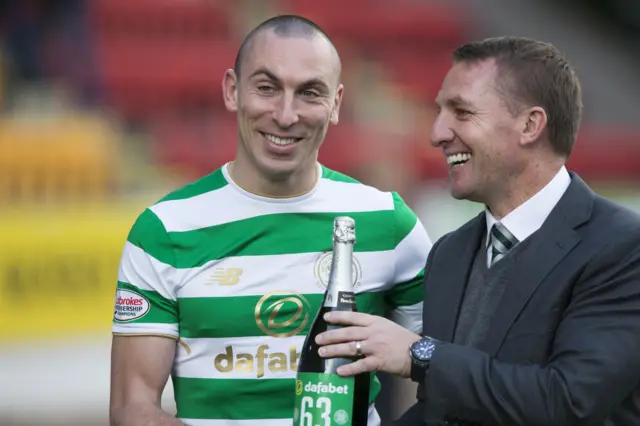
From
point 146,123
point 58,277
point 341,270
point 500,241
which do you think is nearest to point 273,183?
point 341,270

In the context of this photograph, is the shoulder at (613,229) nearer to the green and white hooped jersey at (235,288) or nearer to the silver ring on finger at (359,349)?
the silver ring on finger at (359,349)

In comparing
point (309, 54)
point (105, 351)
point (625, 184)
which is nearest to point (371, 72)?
point (625, 184)

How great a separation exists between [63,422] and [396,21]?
484 centimetres

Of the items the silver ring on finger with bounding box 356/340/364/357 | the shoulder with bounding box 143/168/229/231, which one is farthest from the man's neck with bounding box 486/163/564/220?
the shoulder with bounding box 143/168/229/231

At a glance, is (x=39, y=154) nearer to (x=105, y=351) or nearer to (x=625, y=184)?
(x=105, y=351)

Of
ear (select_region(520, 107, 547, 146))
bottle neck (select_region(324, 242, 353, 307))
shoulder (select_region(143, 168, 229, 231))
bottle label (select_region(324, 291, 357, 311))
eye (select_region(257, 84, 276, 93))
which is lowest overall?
bottle label (select_region(324, 291, 357, 311))

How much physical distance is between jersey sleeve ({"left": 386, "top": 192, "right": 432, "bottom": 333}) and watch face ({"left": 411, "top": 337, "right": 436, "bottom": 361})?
28.0 inches

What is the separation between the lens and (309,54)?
2.97m

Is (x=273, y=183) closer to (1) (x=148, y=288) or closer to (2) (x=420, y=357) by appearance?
(1) (x=148, y=288)

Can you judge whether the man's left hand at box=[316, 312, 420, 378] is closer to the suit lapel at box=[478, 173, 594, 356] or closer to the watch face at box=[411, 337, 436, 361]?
the watch face at box=[411, 337, 436, 361]

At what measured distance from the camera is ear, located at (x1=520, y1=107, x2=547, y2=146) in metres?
2.54

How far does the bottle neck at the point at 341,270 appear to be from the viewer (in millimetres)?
2494

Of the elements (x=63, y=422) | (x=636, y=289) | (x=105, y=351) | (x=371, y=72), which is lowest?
(x=63, y=422)

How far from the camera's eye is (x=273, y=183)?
3.03 m
